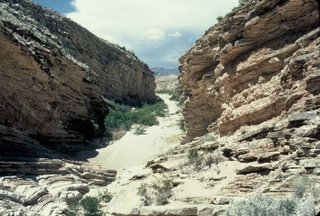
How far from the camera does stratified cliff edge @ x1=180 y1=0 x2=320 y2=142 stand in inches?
581

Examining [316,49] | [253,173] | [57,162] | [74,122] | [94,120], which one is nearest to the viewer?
[253,173]

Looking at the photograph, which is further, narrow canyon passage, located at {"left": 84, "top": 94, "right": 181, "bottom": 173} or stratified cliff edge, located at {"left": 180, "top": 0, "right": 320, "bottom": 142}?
narrow canyon passage, located at {"left": 84, "top": 94, "right": 181, "bottom": 173}

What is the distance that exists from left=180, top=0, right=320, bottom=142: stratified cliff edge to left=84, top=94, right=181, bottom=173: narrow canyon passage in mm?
4766

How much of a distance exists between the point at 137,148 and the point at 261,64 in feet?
42.7

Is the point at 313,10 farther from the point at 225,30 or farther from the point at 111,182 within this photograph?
the point at 111,182

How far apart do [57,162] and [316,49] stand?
417 inches

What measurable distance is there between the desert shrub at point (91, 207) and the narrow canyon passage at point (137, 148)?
25.7 feet

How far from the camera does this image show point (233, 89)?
19.5 m

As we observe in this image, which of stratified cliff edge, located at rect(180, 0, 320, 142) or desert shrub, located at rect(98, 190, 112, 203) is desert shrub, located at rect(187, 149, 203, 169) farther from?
desert shrub, located at rect(98, 190, 112, 203)

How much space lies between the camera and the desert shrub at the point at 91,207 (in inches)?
540

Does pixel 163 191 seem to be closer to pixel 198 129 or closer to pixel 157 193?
pixel 157 193

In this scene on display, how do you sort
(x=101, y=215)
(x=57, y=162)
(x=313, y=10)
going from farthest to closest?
(x=57, y=162) < (x=313, y=10) < (x=101, y=215)

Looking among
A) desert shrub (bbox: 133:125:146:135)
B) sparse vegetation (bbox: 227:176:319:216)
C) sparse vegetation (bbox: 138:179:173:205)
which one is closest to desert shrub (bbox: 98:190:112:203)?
sparse vegetation (bbox: 138:179:173:205)

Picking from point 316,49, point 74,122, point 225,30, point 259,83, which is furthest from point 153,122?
point 316,49
